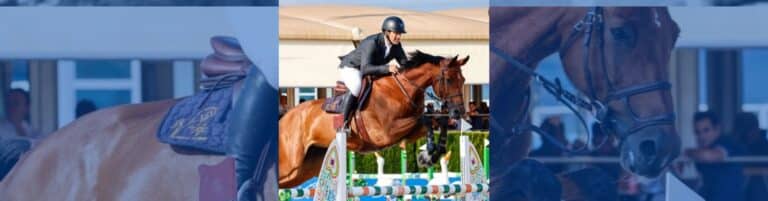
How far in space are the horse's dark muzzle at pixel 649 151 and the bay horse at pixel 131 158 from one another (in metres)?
0.95

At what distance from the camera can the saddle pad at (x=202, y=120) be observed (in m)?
3.92

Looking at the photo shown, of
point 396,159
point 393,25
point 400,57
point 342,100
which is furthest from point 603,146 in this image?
point 396,159

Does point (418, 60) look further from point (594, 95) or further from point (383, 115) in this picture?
point (594, 95)

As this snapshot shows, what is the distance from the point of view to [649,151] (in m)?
4.09

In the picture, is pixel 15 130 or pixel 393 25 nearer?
pixel 15 130

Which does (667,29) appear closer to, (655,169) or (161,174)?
(655,169)

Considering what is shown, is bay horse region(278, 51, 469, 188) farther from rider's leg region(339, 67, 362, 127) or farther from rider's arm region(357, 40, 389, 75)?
rider's arm region(357, 40, 389, 75)

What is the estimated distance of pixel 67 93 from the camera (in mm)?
3936

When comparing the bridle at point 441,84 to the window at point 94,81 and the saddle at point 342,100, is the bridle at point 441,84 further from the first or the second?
the window at point 94,81

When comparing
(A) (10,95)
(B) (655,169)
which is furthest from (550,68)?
(A) (10,95)

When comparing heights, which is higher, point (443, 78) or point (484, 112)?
point (443, 78)

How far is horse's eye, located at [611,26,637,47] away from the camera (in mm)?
4012

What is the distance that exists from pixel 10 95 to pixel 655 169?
171cm

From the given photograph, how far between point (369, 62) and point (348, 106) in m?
0.34
